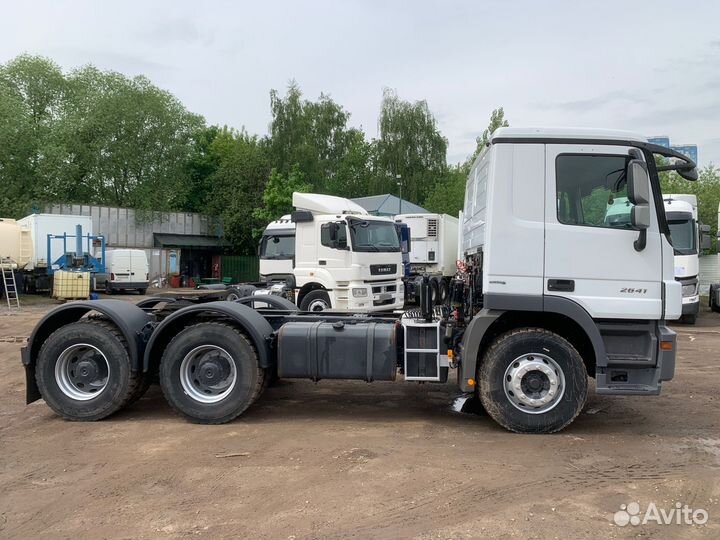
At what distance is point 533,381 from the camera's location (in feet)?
19.9

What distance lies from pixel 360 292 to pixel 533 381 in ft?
26.3

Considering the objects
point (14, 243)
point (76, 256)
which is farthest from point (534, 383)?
point (14, 243)

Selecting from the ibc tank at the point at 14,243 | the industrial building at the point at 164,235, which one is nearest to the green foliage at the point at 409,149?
the industrial building at the point at 164,235

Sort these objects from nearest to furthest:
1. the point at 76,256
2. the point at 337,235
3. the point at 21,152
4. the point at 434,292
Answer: the point at 434,292
the point at 337,235
the point at 76,256
the point at 21,152

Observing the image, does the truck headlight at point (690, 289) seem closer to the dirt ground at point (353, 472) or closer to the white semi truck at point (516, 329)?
the dirt ground at point (353, 472)

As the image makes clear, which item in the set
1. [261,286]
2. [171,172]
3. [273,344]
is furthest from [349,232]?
[171,172]

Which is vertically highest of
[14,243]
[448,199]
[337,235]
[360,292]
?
[448,199]

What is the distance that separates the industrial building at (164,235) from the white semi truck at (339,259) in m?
25.5

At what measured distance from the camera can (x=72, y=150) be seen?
3778 centimetres

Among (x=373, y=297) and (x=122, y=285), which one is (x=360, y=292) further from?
(x=122, y=285)

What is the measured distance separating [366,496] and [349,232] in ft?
30.4

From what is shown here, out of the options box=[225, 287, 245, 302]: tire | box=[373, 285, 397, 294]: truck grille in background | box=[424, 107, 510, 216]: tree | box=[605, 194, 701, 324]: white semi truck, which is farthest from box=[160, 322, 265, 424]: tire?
box=[424, 107, 510, 216]: tree

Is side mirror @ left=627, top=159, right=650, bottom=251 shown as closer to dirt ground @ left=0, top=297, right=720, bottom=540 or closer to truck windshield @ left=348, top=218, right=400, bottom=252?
dirt ground @ left=0, top=297, right=720, bottom=540

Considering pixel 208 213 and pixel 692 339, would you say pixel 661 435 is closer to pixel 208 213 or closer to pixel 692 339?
pixel 692 339
